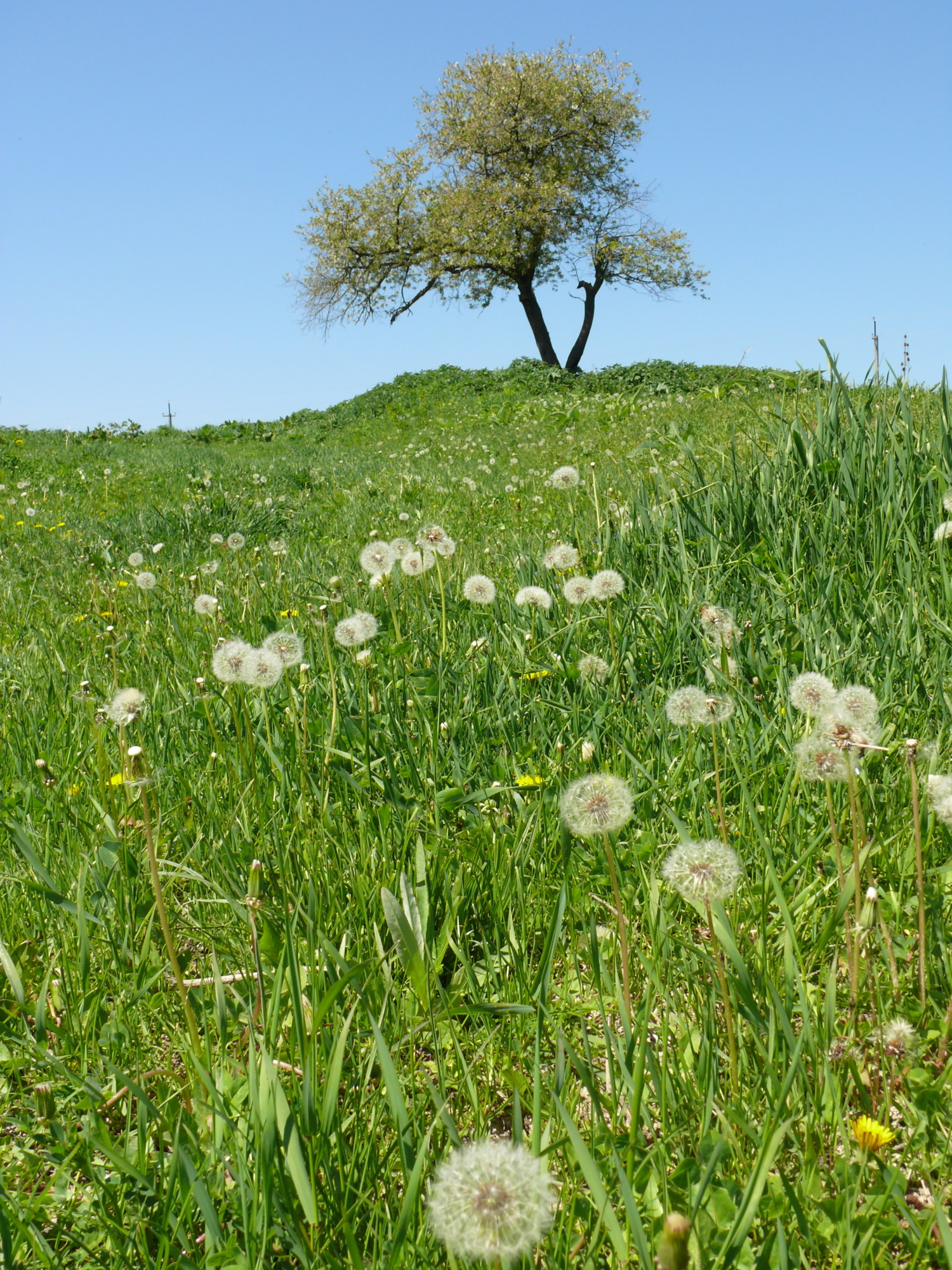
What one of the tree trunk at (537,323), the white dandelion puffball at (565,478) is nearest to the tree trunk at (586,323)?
the tree trunk at (537,323)

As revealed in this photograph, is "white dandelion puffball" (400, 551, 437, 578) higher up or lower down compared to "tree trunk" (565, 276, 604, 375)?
lower down

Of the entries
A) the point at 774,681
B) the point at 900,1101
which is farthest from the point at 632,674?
the point at 900,1101

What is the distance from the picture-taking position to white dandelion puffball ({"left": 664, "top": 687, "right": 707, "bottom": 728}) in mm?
1905

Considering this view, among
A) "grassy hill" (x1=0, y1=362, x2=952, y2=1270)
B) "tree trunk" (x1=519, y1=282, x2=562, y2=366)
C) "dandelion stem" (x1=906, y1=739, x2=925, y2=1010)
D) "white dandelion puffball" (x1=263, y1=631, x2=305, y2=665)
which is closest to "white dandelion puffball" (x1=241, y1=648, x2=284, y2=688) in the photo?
"grassy hill" (x1=0, y1=362, x2=952, y2=1270)

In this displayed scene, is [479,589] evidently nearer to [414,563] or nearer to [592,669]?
[414,563]

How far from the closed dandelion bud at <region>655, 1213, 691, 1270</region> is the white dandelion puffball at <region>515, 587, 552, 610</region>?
242cm

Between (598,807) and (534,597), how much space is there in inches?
70.2

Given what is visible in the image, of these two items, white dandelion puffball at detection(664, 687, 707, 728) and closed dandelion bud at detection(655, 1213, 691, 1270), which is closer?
closed dandelion bud at detection(655, 1213, 691, 1270)

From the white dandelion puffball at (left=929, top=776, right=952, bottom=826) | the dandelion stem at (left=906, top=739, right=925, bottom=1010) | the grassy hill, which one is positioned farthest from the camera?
the white dandelion puffball at (left=929, top=776, right=952, bottom=826)

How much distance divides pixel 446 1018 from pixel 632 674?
4.51 ft

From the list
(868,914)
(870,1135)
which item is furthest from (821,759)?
(870,1135)

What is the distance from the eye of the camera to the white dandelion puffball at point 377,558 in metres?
3.22

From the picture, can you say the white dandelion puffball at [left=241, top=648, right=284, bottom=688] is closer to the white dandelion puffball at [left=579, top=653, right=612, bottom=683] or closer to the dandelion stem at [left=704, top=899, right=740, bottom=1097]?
the white dandelion puffball at [left=579, top=653, right=612, bottom=683]

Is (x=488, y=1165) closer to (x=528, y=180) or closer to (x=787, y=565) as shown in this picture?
(x=787, y=565)
